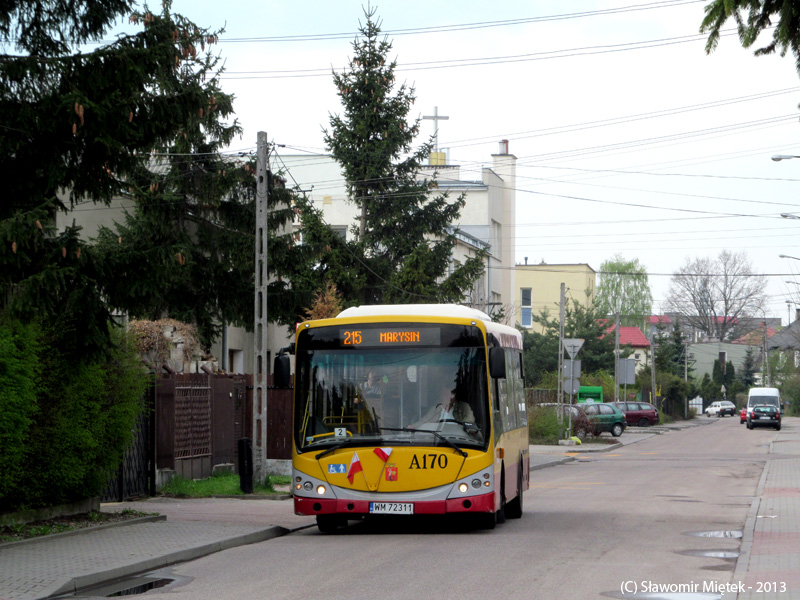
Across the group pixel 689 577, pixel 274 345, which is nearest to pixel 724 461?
pixel 274 345

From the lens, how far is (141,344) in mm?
23438

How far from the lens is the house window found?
92.2 meters

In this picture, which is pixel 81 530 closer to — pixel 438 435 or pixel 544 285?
pixel 438 435

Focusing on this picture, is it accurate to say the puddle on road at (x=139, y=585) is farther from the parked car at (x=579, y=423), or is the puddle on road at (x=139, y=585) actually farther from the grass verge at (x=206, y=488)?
the parked car at (x=579, y=423)

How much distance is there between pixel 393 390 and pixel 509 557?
2.99m

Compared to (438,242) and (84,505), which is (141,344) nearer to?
(84,505)

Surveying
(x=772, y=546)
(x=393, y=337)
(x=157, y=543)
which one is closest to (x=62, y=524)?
(x=157, y=543)

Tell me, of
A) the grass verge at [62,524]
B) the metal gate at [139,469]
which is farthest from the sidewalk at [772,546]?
the metal gate at [139,469]

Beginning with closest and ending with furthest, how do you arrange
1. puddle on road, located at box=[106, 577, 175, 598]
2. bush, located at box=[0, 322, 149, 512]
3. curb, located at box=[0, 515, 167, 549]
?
puddle on road, located at box=[106, 577, 175, 598]
curb, located at box=[0, 515, 167, 549]
bush, located at box=[0, 322, 149, 512]

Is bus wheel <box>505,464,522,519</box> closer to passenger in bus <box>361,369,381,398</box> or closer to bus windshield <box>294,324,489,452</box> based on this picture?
bus windshield <box>294,324,489,452</box>

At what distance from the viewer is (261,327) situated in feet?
65.5

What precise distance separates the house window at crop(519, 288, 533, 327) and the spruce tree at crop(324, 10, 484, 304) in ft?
166

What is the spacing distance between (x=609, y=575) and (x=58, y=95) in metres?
7.76

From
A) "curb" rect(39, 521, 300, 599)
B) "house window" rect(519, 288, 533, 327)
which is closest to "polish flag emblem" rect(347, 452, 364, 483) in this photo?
"curb" rect(39, 521, 300, 599)
